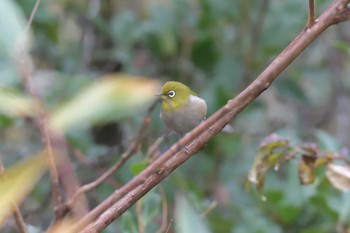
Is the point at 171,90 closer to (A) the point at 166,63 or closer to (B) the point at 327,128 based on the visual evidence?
(A) the point at 166,63

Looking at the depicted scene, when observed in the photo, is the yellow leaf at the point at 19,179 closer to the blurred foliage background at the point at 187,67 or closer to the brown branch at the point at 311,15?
the brown branch at the point at 311,15

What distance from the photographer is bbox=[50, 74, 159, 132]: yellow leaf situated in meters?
0.47

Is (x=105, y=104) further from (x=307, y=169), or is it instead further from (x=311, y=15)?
(x=307, y=169)

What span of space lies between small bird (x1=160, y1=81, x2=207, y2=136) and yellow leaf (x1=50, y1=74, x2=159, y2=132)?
775mm

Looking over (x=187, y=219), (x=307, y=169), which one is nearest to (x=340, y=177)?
(x=307, y=169)

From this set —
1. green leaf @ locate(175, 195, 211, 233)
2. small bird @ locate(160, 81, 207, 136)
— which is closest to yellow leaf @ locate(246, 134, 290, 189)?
small bird @ locate(160, 81, 207, 136)

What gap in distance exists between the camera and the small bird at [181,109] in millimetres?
1316

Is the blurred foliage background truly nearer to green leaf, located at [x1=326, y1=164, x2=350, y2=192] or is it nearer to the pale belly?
green leaf, located at [x1=326, y1=164, x2=350, y2=192]

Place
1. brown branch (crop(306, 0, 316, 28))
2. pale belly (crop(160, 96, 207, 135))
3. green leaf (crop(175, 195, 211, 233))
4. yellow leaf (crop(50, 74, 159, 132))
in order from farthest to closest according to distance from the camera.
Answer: pale belly (crop(160, 96, 207, 135)) < brown branch (crop(306, 0, 316, 28)) < green leaf (crop(175, 195, 211, 233)) < yellow leaf (crop(50, 74, 159, 132))

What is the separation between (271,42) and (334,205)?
1031 millimetres

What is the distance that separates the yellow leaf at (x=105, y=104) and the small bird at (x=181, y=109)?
0.77 meters

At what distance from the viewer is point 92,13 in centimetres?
293

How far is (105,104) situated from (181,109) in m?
0.85

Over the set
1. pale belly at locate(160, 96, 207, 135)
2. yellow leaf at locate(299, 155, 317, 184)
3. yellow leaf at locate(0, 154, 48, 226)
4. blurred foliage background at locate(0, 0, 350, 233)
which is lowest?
blurred foliage background at locate(0, 0, 350, 233)
